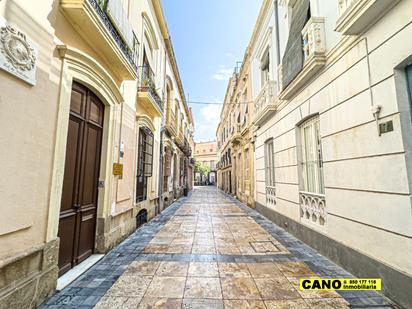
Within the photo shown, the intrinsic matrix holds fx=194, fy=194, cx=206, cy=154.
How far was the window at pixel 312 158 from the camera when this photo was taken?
394cm

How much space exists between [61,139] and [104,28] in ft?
5.89

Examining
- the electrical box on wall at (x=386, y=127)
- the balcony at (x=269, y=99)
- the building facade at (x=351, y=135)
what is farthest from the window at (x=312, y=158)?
the balcony at (x=269, y=99)

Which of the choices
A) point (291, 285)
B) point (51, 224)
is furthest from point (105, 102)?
point (291, 285)

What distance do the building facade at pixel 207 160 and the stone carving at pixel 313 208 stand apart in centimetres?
2773

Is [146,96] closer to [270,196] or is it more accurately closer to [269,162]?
[269,162]

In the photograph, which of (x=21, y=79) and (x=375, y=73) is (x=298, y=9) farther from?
(x=21, y=79)

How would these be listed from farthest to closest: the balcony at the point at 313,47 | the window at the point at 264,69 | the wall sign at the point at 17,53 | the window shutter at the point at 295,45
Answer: the window at the point at 264,69, the window shutter at the point at 295,45, the balcony at the point at 313,47, the wall sign at the point at 17,53

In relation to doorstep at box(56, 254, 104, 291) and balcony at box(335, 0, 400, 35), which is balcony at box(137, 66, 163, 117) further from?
balcony at box(335, 0, 400, 35)

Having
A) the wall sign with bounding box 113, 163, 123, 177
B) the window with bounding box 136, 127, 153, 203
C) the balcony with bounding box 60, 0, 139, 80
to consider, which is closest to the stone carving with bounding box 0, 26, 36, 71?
the balcony with bounding box 60, 0, 139, 80

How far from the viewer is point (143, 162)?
227 inches

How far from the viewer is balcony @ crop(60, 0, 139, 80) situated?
8.37 ft

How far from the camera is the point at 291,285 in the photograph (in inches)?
99.8

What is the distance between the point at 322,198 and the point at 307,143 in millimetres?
1282

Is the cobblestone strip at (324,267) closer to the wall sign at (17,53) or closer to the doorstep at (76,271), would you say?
the doorstep at (76,271)
